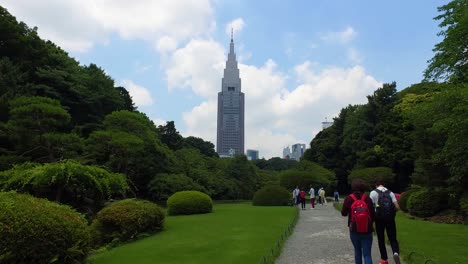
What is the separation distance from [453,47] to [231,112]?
391ft

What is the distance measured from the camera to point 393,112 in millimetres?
48000

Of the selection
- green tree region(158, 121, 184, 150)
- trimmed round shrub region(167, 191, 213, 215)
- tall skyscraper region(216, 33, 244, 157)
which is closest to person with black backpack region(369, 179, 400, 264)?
trimmed round shrub region(167, 191, 213, 215)

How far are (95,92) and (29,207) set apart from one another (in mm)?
27796

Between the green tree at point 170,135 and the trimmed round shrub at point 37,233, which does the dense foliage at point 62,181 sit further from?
the green tree at point 170,135

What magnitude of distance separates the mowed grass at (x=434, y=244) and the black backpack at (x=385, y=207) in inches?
59.5

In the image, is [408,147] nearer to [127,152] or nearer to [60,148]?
[127,152]

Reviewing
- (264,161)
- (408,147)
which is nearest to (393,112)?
(408,147)

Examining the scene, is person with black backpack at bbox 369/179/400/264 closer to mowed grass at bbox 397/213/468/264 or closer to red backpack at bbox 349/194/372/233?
red backpack at bbox 349/194/372/233

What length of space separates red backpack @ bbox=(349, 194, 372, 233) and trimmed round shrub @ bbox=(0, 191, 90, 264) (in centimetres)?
558

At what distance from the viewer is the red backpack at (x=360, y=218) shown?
7.05m

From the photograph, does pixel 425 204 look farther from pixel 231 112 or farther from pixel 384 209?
pixel 231 112

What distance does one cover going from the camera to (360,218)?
7043mm

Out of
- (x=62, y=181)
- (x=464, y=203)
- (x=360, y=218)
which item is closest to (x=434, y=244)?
(x=360, y=218)

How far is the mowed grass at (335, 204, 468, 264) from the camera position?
891cm
